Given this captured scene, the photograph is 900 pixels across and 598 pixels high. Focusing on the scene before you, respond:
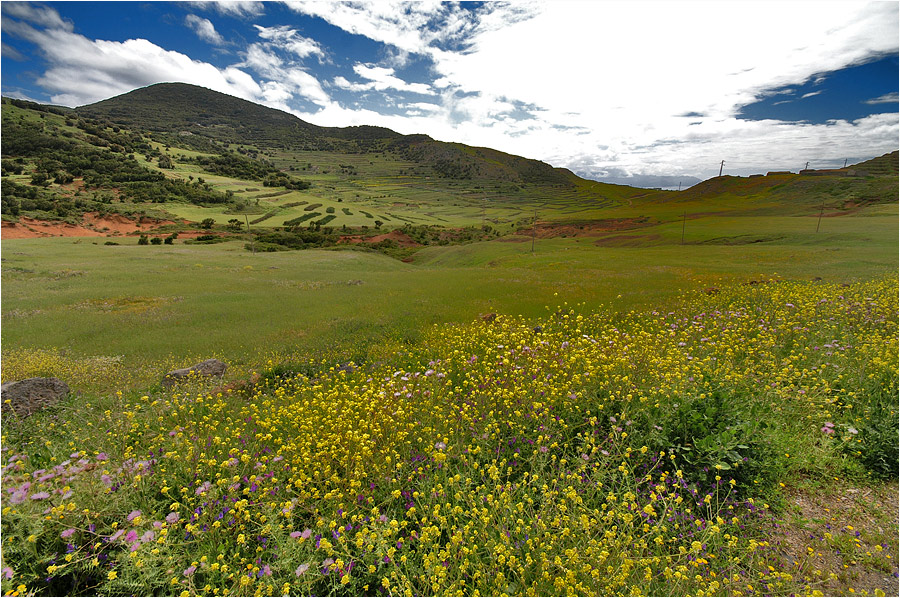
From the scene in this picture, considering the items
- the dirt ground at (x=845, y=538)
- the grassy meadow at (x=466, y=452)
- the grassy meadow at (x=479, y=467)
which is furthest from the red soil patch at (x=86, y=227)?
the dirt ground at (x=845, y=538)

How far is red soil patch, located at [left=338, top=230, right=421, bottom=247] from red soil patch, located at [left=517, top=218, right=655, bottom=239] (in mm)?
26713

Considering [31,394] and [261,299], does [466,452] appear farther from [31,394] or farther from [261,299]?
[261,299]

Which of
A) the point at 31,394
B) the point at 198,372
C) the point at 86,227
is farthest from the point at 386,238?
the point at 31,394

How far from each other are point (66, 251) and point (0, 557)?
4583 cm

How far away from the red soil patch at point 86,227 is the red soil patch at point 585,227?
75.7 m

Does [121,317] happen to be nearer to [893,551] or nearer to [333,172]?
[893,551]

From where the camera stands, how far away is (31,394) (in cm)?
744

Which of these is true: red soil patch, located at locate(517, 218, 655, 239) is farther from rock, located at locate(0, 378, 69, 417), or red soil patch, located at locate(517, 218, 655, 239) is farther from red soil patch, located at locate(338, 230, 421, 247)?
rock, located at locate(0, 378, 69, 417)

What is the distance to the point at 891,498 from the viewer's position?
4.68 meters

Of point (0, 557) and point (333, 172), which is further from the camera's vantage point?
point (333, 172)

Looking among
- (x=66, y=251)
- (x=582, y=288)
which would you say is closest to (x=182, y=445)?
(x=582, y=288)

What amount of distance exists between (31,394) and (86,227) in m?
80.0

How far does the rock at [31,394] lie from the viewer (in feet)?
23.2

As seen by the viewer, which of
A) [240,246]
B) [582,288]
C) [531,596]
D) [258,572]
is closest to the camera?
[531,596]
